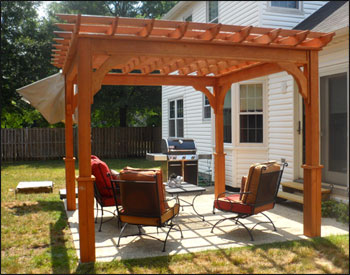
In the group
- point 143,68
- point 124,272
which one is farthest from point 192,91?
point 124,272

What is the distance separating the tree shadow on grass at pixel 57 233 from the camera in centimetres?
Result: 464

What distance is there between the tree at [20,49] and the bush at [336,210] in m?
15.3

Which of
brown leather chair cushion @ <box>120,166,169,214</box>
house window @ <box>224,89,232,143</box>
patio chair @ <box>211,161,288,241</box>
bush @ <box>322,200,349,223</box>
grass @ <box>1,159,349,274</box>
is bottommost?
grass @ <box>1,159,349,274</box>

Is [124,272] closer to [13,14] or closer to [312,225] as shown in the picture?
[312,225]

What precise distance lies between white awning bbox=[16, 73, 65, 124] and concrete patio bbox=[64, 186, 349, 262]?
6.41 ft

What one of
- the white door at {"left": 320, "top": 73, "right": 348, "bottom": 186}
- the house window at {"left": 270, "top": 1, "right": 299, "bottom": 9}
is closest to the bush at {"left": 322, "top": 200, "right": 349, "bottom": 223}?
the white door at {"left": 320, "top": 73, "right": 348, "bottom": 186}

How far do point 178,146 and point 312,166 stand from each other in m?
5.05

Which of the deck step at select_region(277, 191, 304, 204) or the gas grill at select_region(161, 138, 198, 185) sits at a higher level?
the gas grill at select_region(161, 138, 198, 185)

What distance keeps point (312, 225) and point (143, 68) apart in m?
4.33

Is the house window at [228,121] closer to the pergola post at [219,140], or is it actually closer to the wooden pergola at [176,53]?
the pergola post at [219,140]

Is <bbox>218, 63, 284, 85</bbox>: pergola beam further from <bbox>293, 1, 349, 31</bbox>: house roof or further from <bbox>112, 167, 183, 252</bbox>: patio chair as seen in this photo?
<bbox>112, 167, 183, 252</bbox>: patio chair

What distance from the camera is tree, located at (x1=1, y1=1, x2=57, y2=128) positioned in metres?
18.4

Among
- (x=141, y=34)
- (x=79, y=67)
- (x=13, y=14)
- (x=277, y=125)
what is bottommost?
(x=277, y=125)

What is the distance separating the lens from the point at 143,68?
788 cm
